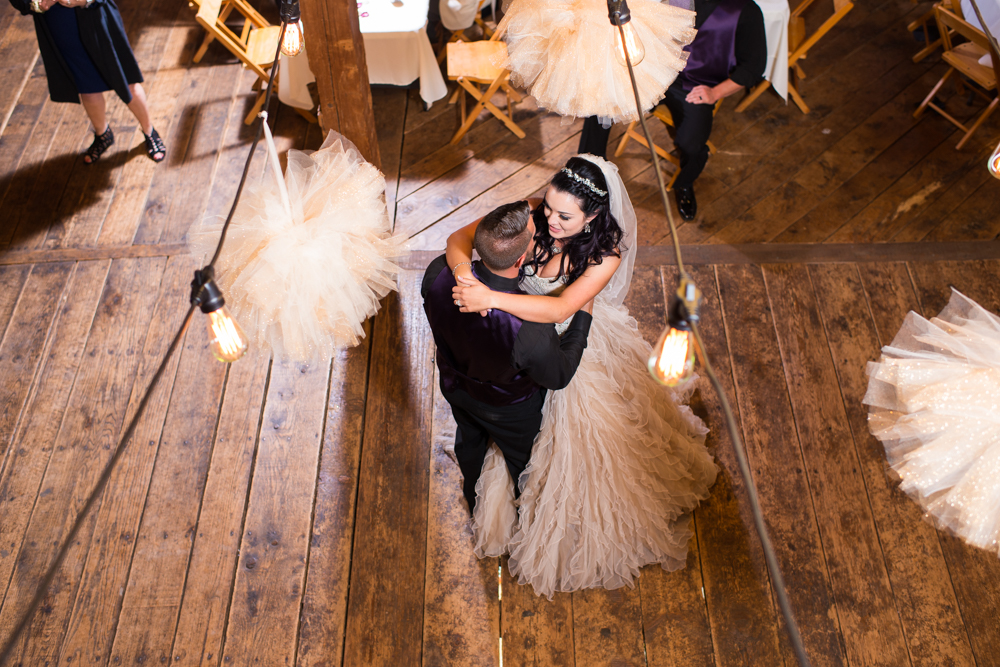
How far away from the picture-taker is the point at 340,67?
2.91m

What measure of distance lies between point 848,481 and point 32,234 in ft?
14.6

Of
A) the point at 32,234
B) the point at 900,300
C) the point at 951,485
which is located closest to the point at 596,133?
the point at 900,300

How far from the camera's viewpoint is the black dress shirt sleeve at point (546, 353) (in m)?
2.00

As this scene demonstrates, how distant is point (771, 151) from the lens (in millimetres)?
4148

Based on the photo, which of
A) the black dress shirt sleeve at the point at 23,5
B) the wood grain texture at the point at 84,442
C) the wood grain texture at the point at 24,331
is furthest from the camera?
the black dress shirt sleeve at the point at 23,5

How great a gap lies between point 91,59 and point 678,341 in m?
3.88

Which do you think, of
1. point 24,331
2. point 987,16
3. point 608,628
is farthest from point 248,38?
point 987,16

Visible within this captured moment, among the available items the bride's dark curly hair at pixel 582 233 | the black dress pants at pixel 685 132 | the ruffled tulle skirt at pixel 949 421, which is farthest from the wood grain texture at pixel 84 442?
the ruffled tulle skirt at pixel 949 421

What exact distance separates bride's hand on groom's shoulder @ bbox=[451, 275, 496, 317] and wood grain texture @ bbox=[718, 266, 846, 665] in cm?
168

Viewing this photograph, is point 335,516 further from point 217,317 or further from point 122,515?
point 217,317

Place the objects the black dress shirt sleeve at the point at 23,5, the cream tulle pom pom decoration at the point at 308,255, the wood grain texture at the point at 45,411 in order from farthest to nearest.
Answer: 1. the black dress shirt sleeve at the point at 23,5
2. the wood grain texture at the point at 45,411
3. the cream tulle pom pom decoration at the point at 308,255

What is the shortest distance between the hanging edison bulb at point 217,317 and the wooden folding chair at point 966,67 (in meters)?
4.00

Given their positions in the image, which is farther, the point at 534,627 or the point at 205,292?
the point at 534,627

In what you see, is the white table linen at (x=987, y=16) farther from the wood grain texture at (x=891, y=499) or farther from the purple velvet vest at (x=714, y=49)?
the wood grain texture at (x=891, y=499)
